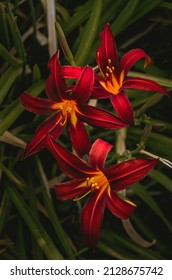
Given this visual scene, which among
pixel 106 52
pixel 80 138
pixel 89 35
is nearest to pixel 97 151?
pixel 80 138

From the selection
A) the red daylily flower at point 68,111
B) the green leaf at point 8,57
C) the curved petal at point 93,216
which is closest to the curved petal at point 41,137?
the red daylily flower at point 68,111

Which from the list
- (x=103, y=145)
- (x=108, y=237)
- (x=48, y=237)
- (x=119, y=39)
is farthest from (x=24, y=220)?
(x=119, y=39)

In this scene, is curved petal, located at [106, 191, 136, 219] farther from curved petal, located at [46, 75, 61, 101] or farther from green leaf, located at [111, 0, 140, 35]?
green leaf, located at [111, 0, 140, 35]

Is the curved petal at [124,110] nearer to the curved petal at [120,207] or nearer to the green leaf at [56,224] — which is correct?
the curved petal at [120,207]

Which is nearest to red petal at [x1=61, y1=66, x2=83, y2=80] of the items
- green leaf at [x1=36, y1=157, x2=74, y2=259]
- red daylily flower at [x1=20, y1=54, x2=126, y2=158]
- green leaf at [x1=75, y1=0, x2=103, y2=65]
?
red daylily flower at [x1=20, y1=54, x2=126, y2=158]

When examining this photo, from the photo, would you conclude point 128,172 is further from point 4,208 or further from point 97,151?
point 4,208
